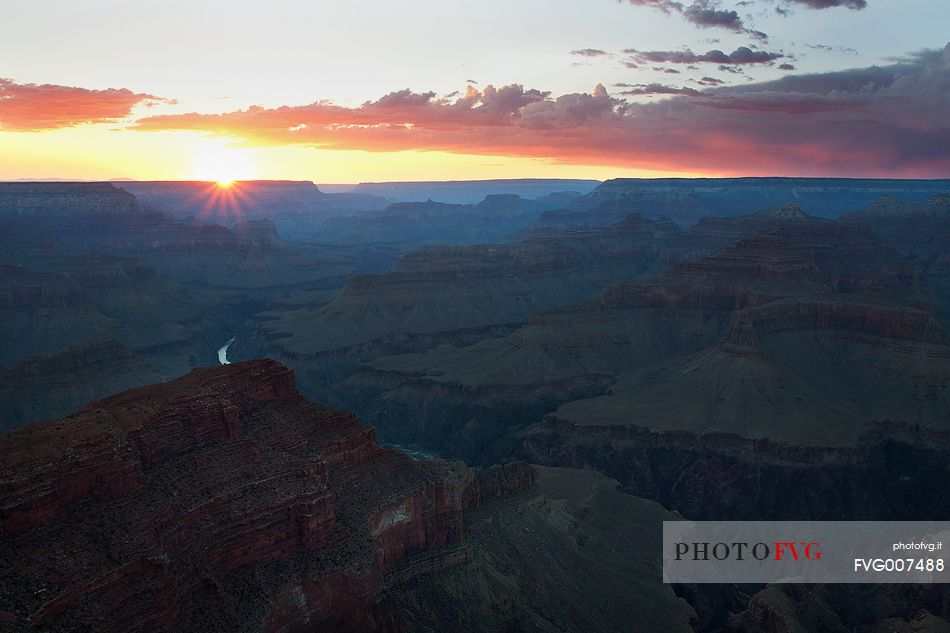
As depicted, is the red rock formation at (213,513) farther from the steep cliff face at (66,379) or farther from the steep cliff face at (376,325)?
the steep cliff face at (376,325)

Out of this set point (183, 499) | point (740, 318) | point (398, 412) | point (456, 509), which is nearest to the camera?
point (183, 499)

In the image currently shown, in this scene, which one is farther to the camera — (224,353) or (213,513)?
(224,353)

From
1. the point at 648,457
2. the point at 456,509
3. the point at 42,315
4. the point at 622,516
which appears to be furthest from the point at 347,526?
the point at 42,315

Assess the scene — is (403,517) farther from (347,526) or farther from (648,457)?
(648,457)

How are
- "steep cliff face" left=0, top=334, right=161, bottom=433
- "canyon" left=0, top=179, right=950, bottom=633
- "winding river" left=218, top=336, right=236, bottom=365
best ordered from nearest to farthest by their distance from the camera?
"canyon" left=0, top=179, right=950, bottom=633 → "steep cliff face" left=0, top=334, right=161, bottom=433 → "winding river" left=218, top=336, right=236, bottom=365

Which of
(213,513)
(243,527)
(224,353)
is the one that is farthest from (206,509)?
(224,353)

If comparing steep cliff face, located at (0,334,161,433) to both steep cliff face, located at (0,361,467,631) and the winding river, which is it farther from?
steep cliff face, located at (0,361,467,631)

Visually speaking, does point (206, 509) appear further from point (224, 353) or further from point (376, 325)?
point (224, 353)

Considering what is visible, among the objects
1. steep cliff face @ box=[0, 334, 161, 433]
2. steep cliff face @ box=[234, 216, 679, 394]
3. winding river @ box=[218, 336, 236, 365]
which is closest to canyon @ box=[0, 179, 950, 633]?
steep cliff face @ box=[0, 334, 161, 433]
